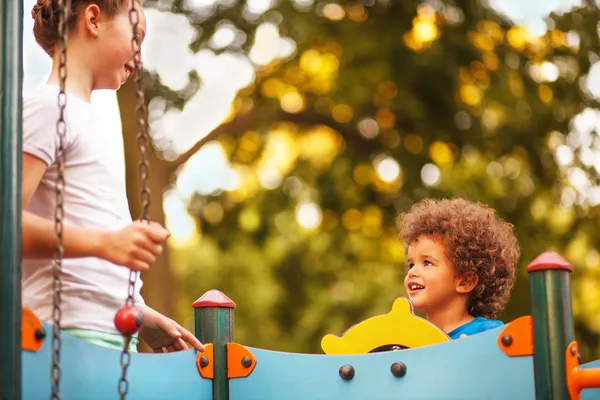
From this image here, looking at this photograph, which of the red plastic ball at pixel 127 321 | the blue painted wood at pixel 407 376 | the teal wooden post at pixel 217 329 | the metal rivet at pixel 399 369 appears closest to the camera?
the red plastic ball at pixel 127 321

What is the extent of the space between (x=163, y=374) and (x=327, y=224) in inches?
239

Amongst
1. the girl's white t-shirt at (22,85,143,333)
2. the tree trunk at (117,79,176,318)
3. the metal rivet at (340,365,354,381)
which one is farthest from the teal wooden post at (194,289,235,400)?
the tree trunk at (117,79,176,318)

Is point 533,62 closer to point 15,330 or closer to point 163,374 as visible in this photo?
point 163,374

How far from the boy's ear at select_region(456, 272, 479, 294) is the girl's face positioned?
1.51 metres

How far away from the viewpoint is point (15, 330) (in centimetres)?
197

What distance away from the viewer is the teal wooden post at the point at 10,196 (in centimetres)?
194

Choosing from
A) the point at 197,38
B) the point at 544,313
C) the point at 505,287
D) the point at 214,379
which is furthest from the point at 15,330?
the point at 197,38

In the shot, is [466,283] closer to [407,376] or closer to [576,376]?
[407,376]

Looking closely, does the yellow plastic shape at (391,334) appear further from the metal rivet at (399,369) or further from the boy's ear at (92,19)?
the boy's ear at (92,19)

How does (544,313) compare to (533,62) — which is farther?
(533,62)

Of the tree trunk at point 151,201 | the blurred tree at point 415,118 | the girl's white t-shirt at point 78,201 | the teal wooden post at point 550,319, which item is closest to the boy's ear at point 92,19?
the girl's white t-shirt at point 78,201

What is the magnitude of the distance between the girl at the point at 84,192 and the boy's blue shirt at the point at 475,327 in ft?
3.74

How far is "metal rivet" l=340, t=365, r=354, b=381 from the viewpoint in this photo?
2727 mm

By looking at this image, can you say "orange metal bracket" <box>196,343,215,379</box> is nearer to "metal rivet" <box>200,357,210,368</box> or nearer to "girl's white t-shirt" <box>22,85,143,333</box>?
"metal rivet" <box>200,357,210,368</box>
